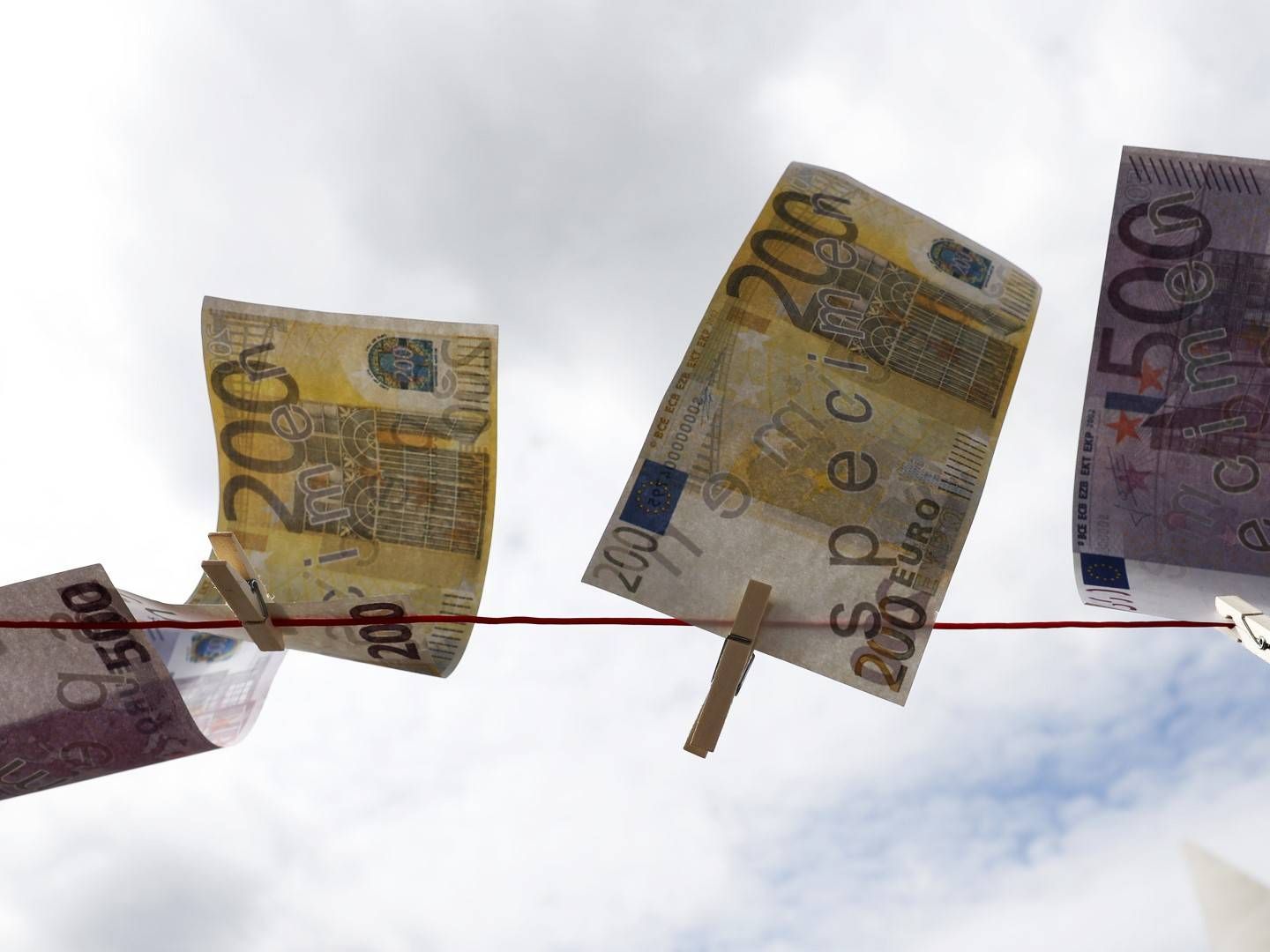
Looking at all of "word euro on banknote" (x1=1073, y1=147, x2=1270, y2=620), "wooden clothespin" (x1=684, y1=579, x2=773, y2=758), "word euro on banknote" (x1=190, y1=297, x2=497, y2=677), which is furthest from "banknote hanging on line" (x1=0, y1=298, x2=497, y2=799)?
"word euro on banknote" (x1=1073, y1=147, x2=1270, y2=620)

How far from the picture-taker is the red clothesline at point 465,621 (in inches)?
120

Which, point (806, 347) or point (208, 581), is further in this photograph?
point (208, 581)

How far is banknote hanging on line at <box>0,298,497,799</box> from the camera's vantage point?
3.14 meters

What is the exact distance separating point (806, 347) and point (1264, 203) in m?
1.37

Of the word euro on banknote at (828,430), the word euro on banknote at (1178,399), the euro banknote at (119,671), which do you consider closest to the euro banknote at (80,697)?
the euro banknote at (119,671)

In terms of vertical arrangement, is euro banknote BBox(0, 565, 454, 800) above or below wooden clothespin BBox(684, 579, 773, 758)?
Answer: below

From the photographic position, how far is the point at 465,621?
10.4 ft

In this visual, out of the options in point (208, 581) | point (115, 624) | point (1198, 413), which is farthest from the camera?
point (208, 581)

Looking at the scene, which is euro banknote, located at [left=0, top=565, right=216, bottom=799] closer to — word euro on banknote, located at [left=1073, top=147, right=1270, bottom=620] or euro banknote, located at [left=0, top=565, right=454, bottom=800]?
euro banknote, located at [left=0, top=565, right=454, bottom=800]

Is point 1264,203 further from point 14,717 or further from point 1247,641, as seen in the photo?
point 14,717

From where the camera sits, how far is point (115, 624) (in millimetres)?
3039

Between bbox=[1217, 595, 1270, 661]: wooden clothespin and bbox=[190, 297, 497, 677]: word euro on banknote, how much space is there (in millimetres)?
2200

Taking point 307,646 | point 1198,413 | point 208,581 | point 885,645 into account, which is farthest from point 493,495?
point 1198,413

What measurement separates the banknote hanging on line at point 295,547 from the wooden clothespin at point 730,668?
770 millimetres
